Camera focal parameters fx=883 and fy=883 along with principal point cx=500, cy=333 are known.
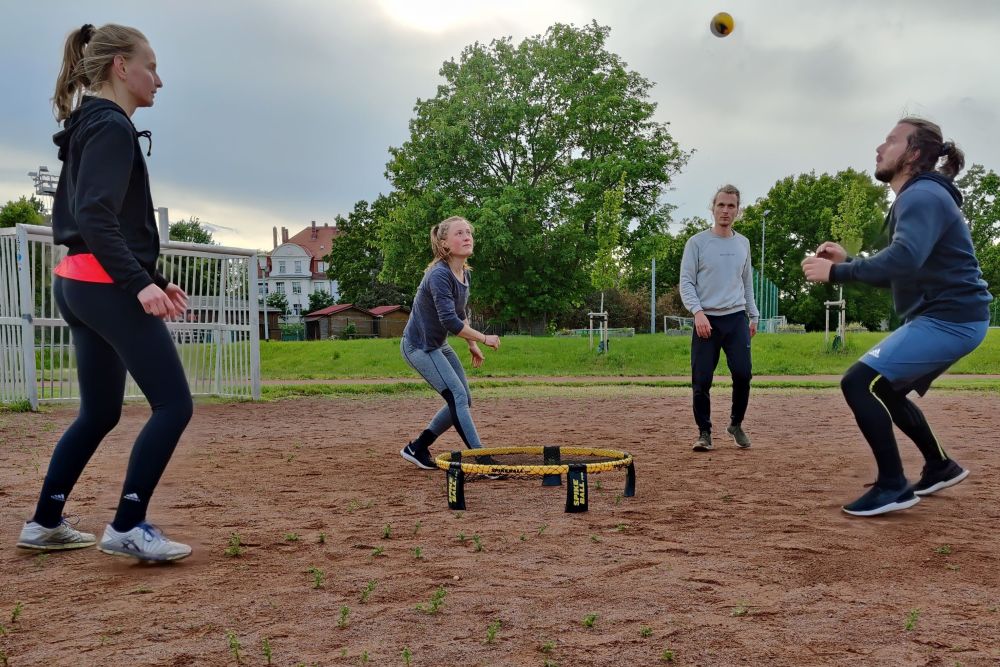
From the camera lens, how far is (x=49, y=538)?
4246 millimetres

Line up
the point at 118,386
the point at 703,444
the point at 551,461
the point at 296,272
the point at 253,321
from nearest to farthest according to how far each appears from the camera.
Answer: the point at 118,386
the point at 551,461
the point at 703,444
the point at 253,321
the point at 296,272

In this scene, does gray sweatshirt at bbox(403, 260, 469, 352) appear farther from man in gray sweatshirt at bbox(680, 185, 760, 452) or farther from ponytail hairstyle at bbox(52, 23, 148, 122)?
ponytail hairstyle at bbox(52, 23, 148, 122)

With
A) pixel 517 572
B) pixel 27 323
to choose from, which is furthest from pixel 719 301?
pixel 27 323

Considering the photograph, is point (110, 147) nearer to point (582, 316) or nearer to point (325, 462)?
point (325, 462)

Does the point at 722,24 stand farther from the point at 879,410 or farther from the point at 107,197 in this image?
the point at 107,197

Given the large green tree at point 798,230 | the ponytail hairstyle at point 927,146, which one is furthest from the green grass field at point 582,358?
the large green tree at point 798,230

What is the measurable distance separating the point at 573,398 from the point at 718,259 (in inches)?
252

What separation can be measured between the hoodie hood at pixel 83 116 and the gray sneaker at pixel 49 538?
1.76 meters

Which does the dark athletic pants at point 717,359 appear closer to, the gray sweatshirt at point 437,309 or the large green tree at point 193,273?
the gray sweatshirt at point 437,309

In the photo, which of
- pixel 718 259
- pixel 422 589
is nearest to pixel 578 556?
pixel 422 589

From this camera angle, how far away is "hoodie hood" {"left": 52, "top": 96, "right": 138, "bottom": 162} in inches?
153

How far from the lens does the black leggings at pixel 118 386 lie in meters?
3.88

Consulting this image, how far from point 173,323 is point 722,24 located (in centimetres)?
862

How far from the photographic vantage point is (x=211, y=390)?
537 inches
